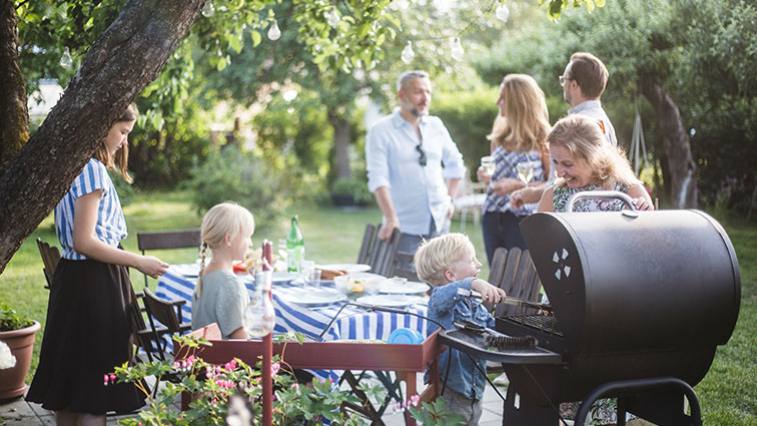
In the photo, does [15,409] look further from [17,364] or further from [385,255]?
[385,255]

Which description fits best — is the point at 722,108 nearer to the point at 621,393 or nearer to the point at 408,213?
the point at 408,213

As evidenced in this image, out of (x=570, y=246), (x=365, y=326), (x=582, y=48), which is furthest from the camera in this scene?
(x=582, y=48)

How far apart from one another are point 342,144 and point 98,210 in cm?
1399

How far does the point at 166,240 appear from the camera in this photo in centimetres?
602

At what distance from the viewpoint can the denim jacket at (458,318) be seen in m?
3.27

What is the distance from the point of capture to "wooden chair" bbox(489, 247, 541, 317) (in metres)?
4.33

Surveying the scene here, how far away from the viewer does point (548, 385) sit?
276 cm

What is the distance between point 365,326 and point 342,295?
0.47 metres

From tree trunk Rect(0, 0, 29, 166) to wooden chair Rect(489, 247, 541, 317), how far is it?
7.94 feet

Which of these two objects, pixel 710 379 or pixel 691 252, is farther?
pixel 710 379

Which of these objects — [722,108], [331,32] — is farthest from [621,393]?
[722,108]

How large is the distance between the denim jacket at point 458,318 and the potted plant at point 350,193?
1319 centimetres

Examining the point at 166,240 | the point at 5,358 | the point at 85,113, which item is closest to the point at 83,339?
the point at 5,358

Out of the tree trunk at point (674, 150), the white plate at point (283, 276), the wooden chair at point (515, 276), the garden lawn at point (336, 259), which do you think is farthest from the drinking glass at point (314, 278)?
the tree trunk at point (674, 150)
